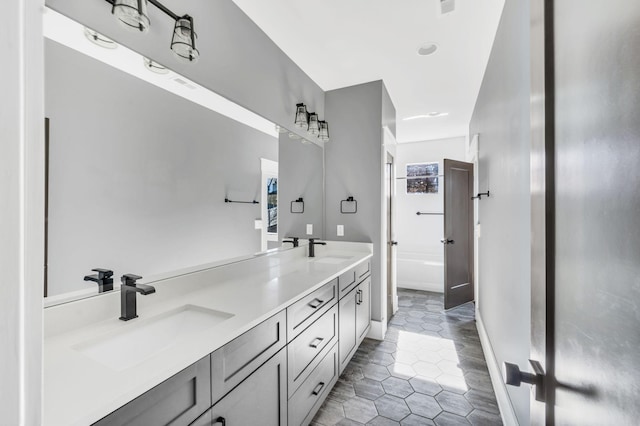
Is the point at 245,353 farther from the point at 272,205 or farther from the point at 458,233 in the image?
the point at 458,233

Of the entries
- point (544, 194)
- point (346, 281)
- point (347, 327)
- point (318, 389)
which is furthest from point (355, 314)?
point (544, 194)

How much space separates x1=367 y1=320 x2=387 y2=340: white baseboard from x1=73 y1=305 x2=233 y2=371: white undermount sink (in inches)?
83.1

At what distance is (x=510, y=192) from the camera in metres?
1.65

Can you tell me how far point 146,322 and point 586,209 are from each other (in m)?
1.43

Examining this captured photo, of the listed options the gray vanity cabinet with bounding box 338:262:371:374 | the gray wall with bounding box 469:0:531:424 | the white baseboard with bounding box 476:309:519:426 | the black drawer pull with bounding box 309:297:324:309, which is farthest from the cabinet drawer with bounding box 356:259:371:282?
the white baseboard with bounding box 476:309:519:426

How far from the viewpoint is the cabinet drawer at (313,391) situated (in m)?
1.46

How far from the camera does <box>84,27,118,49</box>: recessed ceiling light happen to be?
110 centimetres

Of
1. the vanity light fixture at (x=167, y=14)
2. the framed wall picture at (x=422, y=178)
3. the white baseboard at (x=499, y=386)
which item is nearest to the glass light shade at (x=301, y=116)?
the vanity light fixture at (x=167, y=14)

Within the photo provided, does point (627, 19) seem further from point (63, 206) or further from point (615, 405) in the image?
point (63, 206)

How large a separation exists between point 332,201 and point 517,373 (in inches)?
102

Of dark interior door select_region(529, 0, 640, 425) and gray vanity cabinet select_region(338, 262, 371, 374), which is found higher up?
dark interior door select_region(529, 0, 640, 425)

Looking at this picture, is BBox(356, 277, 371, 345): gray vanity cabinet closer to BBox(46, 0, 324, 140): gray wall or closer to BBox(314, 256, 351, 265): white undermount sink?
BBox(314, 256, 351, 265): white undermount sink

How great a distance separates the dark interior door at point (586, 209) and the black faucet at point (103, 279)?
1455mm

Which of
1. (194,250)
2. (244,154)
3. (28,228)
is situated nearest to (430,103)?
(244,154)
